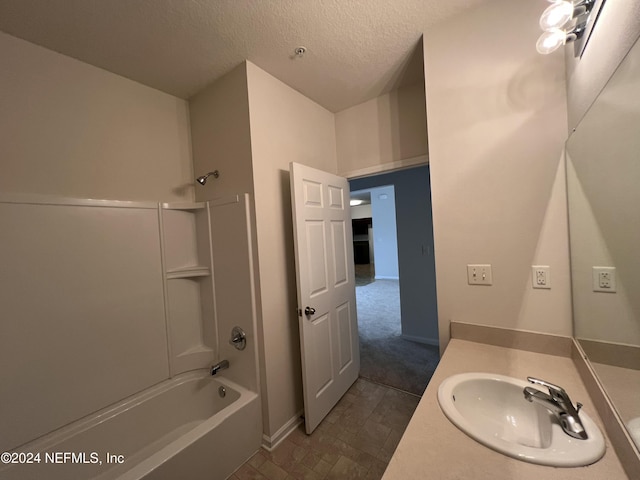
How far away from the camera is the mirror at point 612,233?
632mm

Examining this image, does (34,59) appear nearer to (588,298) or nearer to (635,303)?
(635,303)

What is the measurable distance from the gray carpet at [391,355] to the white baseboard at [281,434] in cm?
84

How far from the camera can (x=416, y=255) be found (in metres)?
3.07

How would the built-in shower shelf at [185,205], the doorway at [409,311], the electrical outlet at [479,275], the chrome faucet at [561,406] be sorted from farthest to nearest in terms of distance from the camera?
1. the doorway at [409,311]
2. the built-in shower shelf at [185,205]
3. the electrical outlet at [479,275]
4. the chrome faucet at [561,406]

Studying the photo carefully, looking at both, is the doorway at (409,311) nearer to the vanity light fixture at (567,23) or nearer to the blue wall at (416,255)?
the blue wall at (416,255)

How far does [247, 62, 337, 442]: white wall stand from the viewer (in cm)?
161

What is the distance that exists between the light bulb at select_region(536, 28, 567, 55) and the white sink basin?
1.33m

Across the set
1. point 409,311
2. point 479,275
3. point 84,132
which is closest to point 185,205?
point 84,132

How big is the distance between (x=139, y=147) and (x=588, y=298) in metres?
2.67

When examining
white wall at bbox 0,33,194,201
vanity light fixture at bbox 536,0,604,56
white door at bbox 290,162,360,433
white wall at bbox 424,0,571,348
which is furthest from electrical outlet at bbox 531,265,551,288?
white wall at bbox 0,33,194,201

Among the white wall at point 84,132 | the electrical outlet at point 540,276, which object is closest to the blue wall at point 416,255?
the electrical outlet at point 540,276

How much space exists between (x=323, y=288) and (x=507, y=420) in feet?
4.01

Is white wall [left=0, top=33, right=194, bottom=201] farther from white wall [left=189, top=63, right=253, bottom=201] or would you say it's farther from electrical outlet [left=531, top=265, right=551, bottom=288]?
electrical outlet [left=531, top=265, right=551, bottom=288]

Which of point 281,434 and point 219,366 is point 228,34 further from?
point 281,434
